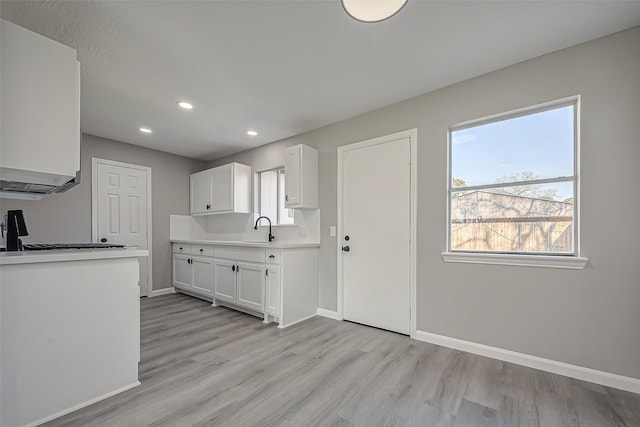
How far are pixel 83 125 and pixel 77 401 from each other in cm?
337

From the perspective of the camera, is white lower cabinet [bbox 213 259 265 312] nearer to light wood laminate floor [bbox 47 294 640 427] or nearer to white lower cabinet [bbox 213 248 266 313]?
white lower cabinet [bbox 213 248 266 313]

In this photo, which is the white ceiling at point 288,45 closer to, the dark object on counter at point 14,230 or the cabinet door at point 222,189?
the dark object on counter at point 14,230

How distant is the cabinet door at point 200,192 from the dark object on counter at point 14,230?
264cm

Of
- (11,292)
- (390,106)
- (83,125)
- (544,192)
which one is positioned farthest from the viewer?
(83,125)

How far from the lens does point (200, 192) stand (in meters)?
4.90

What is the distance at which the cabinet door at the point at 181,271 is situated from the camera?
14.2 feet

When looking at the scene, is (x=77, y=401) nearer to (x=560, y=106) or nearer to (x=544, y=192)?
(x=544, y=192)

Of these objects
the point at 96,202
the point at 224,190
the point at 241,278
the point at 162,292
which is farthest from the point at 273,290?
the point at 96,202

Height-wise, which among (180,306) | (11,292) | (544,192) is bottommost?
(180,306)

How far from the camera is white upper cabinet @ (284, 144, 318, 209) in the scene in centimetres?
346

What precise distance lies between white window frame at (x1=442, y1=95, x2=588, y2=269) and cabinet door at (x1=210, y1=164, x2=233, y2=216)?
10.3 feet

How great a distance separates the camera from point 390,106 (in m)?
3.02

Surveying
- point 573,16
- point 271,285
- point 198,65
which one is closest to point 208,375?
point 271,285

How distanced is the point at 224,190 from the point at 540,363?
168 inches
